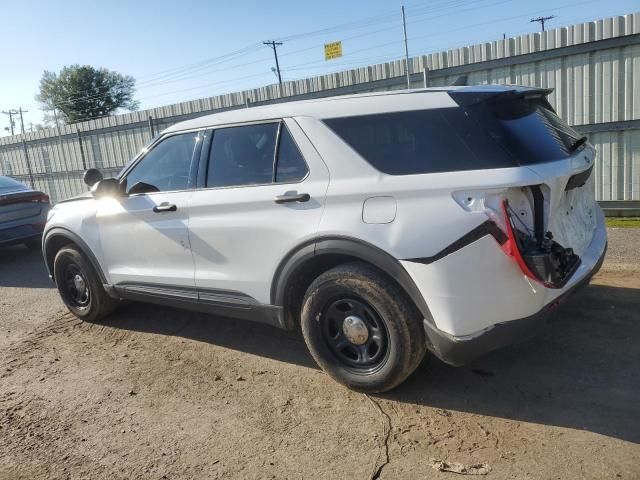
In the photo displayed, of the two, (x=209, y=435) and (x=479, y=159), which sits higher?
(x=479, y=159)

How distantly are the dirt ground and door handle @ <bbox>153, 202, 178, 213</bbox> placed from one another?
47.7 inches

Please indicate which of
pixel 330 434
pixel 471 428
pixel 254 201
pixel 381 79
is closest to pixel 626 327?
pixel 471 428

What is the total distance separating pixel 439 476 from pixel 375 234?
1319mm

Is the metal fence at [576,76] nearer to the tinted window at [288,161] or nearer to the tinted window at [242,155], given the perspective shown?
the tinted window at [242,155]

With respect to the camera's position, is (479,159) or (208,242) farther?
(208,242)

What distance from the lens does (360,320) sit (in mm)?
3332

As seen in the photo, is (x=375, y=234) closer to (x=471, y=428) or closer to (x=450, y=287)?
(x=450, y=287)

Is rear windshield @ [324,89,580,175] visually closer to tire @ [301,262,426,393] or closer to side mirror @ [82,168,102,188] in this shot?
tire @ [301,262,426,393]

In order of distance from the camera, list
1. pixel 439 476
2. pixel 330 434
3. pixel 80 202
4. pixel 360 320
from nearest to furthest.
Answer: pixel 439 476
pixel 330 434
pixel 360 320
pixel 80 202

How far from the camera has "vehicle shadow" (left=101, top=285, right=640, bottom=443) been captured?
3051 millimetres

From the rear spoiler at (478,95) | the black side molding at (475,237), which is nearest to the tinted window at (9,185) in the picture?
the rear spoiler at (478,95)

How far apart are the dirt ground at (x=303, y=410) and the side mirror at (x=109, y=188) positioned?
4.41ft

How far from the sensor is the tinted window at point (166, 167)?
13.9 feet

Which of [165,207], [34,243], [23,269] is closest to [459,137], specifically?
[165,207]
